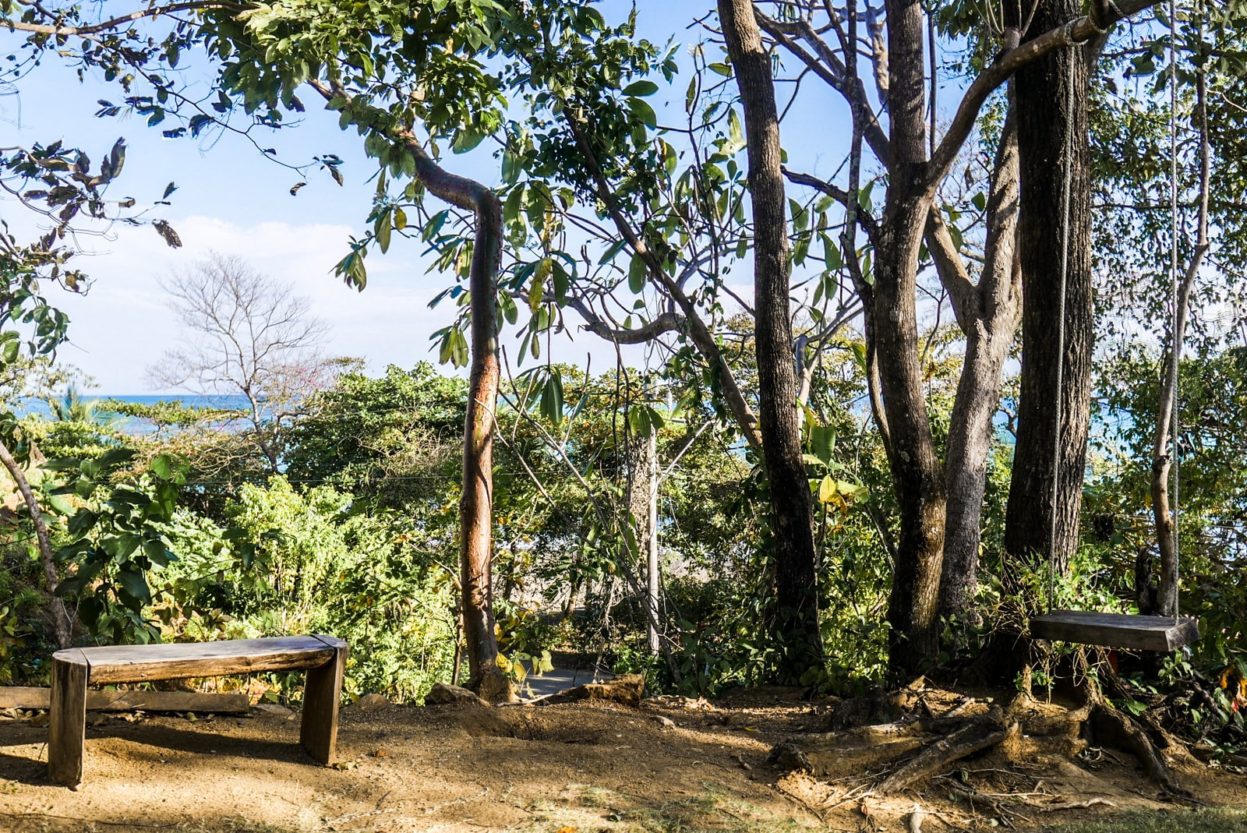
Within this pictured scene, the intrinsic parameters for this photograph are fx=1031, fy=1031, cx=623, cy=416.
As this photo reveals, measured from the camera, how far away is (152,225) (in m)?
3.64

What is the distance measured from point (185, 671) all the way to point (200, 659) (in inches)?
2.1

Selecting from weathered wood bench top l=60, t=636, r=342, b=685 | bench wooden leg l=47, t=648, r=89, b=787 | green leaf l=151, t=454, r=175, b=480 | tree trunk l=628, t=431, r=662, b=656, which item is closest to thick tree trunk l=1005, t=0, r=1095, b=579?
weathered wood bench top l=60, t=636, r=342, b=685

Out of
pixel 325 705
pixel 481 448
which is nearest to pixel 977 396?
pixel 481 448

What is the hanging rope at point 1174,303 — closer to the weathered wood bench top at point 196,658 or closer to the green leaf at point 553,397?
the green leaf at point 553,397

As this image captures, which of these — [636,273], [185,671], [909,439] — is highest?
[636,273]

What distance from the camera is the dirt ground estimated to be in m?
2.81

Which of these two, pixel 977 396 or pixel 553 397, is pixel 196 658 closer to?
pixel 553 397

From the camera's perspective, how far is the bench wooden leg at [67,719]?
277 cm

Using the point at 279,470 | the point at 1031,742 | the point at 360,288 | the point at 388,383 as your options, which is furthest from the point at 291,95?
the point at 279,470

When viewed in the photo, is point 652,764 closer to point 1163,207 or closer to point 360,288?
point 360,288

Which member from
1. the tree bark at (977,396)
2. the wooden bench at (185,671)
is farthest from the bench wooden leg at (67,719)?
the tree bark at (977,396)

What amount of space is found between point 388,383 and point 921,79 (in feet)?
37.9

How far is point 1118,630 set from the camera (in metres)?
3.51

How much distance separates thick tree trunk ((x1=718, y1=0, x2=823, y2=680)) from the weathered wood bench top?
2.51 meters
